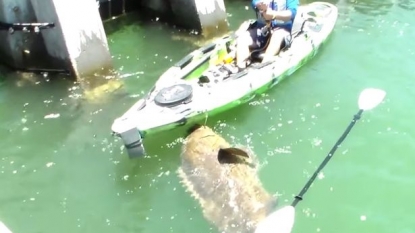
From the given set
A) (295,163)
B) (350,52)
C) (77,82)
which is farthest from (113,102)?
(350,52)

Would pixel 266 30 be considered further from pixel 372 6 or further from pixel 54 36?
pixel 372 6

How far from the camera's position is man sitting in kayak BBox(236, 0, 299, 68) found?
7.87 m

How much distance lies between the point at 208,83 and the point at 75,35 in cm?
207

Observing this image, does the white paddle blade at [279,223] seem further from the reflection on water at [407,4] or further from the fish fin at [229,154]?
the reflection on water at [407,4]

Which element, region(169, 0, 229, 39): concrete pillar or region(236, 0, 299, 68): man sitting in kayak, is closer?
region(236, 0, 299, 68): man sitting in kayak

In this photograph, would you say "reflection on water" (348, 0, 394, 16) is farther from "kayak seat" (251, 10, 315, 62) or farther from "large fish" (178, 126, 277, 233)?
"large fish" (178, 126, 277, 233)

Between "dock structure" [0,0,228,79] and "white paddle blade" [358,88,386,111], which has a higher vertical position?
"dock structure" [0,0,228,79]

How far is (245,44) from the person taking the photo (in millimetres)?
7945

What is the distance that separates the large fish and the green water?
157mm

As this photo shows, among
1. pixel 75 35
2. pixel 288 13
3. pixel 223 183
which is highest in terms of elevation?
pixel 75 35

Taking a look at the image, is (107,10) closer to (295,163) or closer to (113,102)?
(113,102)

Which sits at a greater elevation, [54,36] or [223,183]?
[54,36]

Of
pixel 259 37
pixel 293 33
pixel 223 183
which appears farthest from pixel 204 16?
pixel 223 183

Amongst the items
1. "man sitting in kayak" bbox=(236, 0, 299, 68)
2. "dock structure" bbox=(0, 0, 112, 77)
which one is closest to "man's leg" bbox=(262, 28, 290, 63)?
"man sitting in kayak" bbox=(236, 0, 299, 68)
